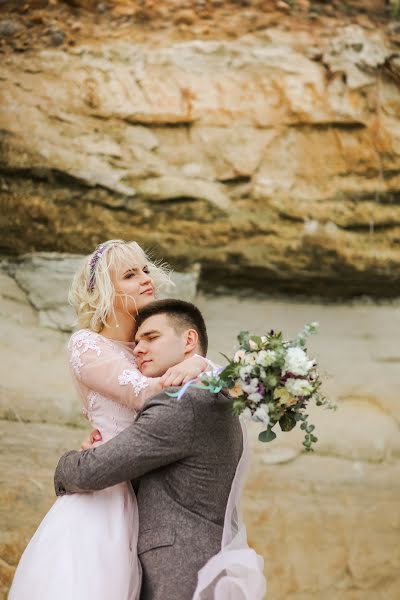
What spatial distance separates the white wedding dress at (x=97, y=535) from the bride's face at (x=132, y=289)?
266 mm

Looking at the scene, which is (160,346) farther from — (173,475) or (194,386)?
(173,475)

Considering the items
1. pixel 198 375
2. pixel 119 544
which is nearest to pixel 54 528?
pixel 119 544

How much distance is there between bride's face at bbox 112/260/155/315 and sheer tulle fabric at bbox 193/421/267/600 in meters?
0.90

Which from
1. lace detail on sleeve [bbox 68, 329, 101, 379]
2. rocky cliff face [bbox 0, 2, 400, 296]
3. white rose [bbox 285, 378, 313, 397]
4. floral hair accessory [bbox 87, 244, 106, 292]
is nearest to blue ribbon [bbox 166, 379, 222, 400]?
white rose [bbox 285, 378, 313, 397]

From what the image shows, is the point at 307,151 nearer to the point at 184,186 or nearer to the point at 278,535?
the point at 184,186

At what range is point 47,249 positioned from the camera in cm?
659

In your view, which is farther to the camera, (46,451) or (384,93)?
(384,93)

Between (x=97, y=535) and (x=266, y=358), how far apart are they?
2.77 feet

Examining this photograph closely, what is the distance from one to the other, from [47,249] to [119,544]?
393cm

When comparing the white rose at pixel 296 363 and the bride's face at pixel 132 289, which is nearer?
the white rose at pixel 296 363

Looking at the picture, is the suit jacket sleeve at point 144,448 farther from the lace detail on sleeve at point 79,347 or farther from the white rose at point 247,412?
the lace detail on sleeve at point 79,347

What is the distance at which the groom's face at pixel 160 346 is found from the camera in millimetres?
3174

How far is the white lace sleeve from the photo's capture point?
10.2ft

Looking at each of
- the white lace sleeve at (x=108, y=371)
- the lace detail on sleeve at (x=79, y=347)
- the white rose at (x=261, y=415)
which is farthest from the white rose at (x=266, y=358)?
the lace detail on sleeve at (x=79, y=347)
